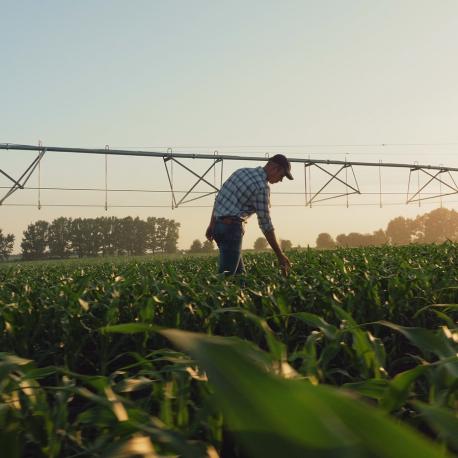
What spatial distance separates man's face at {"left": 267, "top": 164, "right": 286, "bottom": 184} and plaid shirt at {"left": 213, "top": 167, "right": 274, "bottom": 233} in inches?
3.7

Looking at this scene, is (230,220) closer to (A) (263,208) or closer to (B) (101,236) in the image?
(A) (263,208)

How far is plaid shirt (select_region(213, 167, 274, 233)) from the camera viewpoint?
21.3ft

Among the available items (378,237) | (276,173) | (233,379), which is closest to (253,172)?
Answer: (276,173)

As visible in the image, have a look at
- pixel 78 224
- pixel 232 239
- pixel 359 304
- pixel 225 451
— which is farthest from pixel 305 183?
pixel 78 224

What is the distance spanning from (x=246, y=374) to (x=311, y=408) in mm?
60

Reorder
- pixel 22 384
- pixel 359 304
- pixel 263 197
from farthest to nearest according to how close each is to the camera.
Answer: pixel 263 197 → pixel 359 304 → pixel 22 384

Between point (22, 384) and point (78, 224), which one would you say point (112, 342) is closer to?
point (22, 384)

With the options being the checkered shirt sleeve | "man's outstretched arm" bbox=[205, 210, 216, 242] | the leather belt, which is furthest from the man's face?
"man's outstretched arm" bbox=[205, 210, 216, 242]

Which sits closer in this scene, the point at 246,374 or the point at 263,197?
the point at 246,374

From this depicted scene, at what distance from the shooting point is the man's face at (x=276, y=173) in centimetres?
654

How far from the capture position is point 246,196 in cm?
659

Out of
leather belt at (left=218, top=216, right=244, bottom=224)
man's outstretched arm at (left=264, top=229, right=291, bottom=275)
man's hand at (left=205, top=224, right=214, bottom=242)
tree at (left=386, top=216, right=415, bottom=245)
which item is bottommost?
man's outstretched arm at (left=264, top=229, right=291, bottom=275)

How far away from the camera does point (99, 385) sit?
1389 millimetres

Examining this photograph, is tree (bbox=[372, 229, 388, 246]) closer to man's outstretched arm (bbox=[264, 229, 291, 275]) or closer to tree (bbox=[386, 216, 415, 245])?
tree (bbox=[386, 216, 415, 245])
